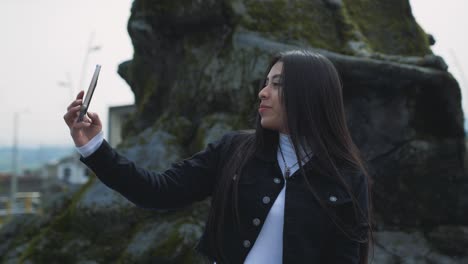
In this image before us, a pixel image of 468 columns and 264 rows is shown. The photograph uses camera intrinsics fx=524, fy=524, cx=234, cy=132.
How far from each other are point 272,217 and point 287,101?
0.54 metres

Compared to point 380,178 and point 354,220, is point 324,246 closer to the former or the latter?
point 354,220

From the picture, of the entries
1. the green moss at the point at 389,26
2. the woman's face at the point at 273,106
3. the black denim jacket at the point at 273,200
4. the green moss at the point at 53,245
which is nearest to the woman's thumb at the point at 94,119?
the black denim jacket at the point at 273,200

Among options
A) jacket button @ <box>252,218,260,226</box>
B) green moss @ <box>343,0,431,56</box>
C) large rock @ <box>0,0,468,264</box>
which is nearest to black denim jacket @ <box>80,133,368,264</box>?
jacket button @ <box>252,218,260,226</box>

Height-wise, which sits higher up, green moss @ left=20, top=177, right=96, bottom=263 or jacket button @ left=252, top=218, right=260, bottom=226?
jacket button @ left=252, top=218, right=260, bottom=226

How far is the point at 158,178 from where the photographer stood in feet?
8.09

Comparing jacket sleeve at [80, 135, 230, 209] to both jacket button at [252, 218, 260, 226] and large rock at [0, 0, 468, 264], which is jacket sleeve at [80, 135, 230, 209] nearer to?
jacket button at [252, 218, 260, 226]

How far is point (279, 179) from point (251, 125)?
3136 mm

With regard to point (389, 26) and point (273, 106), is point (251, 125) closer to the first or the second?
point (389, 26)

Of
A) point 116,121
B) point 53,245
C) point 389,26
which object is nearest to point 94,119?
point 53,245

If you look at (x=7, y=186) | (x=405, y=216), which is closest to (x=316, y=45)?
(x=405, y=216)

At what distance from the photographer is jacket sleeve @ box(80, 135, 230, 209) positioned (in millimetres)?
2299

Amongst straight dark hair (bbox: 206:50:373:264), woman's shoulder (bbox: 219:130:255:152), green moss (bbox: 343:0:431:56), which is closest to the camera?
straight dark hair (bbox: 206:50:373:264)

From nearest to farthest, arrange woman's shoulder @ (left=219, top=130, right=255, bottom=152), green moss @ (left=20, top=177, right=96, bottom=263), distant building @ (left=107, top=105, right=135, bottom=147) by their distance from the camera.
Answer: woman's shoulder @ (left=219, top=130, right=255, bottom=152), green moss @ (left=20, top=177, right=96, bottom=263), distant building @ (left=107, top=105, right=135, bottom=147)

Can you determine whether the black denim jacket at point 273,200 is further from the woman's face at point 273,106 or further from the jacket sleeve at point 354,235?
the woman's face at point 273,106
